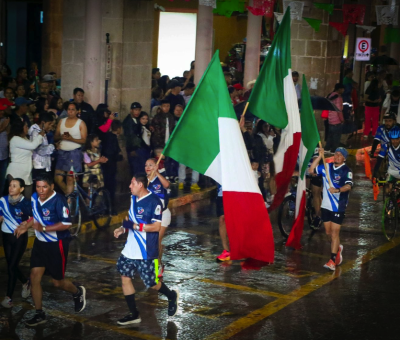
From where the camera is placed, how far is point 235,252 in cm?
963

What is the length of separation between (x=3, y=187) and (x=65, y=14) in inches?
221

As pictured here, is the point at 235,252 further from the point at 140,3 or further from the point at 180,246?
the point at 140,3

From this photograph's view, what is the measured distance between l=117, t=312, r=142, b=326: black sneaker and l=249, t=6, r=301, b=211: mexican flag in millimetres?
3228

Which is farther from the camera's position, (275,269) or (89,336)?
(275,269)

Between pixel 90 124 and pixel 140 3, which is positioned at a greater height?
pixel 140 3

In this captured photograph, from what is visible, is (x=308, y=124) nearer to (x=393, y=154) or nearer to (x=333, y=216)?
(x=333, y=216)

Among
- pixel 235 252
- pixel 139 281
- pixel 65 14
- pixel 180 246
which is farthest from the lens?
pixel 65 14

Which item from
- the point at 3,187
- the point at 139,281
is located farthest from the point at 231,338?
the point at 3,187

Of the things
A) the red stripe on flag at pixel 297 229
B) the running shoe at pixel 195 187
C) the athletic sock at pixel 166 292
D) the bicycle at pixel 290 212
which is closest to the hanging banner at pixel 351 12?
the running shoe at pixel 195 187

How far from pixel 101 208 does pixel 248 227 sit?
4354mm

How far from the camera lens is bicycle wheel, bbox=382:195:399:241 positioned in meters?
13.7

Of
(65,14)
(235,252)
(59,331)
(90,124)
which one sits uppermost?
(65,14)

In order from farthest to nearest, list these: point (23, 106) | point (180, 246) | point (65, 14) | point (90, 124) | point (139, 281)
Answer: point (65, 14) < point (90, 124) < point (23, 106) < point (180, 246) < point (139, 281)

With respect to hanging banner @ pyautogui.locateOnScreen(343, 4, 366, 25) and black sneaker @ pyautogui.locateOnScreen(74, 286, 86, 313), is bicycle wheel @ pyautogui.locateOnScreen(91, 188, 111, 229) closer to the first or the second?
black sneaker @ pyautogui.locateOnScreen(74, 286, 86, 313)
